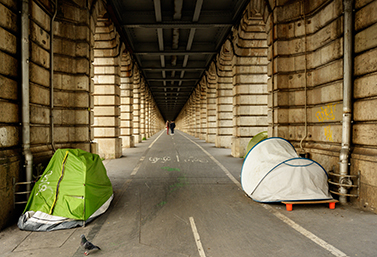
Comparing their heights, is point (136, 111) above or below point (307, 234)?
above

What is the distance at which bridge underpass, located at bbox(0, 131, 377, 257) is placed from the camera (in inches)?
140

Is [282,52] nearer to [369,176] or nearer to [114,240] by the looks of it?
[369,176]

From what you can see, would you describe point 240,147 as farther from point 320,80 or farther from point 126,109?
point 126,109

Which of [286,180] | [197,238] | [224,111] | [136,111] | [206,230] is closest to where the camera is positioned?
[197,238]

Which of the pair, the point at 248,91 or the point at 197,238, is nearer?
the point at 197,238

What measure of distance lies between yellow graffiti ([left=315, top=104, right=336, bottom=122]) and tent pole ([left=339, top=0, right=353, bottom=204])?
666 mm

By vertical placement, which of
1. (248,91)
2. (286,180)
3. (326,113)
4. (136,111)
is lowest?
(286,180)

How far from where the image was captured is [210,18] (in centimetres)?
1259

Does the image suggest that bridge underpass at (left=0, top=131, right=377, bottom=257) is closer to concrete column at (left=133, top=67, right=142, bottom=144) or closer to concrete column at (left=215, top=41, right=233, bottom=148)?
concrete column at (left=215, top=41, right=233, bottom=148)

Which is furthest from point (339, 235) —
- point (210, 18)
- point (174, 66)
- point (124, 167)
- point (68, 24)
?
point (174, 66)

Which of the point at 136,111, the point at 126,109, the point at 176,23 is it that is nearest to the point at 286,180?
the point at 176,23

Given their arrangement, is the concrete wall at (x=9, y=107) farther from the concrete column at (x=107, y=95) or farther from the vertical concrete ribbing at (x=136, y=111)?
the vertical concrete ribbing at (x=136, y=111)

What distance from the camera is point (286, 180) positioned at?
5332 millimetres

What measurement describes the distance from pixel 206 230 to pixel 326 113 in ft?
17.2
